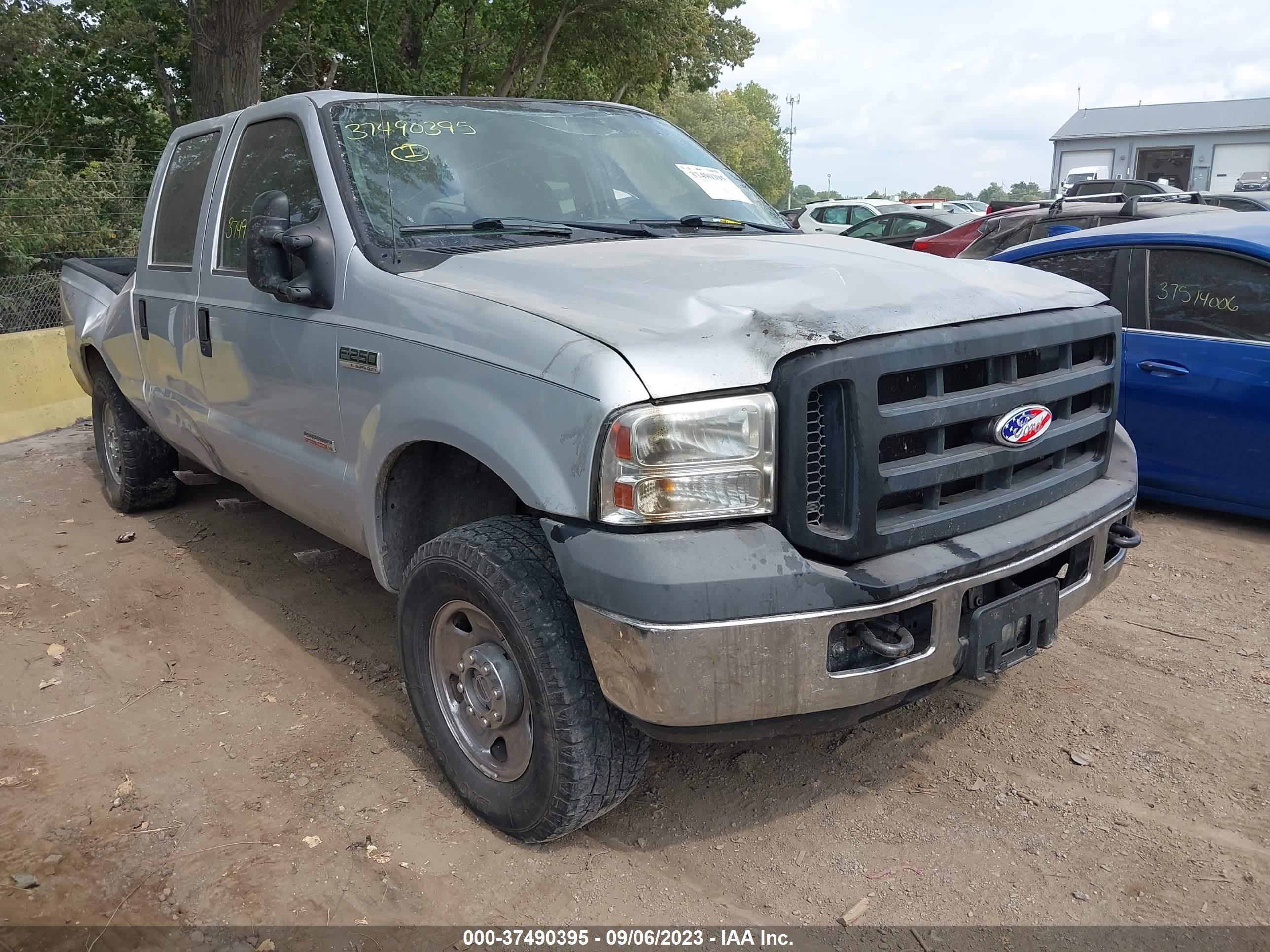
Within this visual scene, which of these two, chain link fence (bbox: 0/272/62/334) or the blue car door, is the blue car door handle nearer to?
the blue car door

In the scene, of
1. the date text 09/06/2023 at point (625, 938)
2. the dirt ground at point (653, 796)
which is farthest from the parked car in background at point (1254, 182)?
the date text 09/06/2023 at point (625, 938)

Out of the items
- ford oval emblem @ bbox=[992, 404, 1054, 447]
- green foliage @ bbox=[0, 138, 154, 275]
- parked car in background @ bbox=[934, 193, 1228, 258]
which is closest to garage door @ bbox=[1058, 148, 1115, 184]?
parked car in background @ bbox=[934, 193, 1228, 258]

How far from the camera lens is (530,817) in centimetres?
276

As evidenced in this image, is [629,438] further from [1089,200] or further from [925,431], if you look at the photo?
[1089,200]

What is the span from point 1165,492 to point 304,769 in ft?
14.1

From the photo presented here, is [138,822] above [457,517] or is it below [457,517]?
below

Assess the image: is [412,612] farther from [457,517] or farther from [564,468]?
[564,468]

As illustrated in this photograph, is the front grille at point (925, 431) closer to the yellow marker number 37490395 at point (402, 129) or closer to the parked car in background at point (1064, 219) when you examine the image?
the yellow marker number 37490395 at point (402, 129)

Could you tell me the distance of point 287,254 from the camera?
3336 mm

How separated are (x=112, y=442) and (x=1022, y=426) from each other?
5103 millimetres

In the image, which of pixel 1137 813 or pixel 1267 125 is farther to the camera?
pixel 1267 125

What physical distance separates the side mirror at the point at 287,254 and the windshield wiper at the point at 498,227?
27 centimetres

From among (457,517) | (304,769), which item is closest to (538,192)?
(457,517)

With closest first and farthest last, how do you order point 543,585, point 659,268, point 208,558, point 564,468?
point 564,468, point 543,585, point 659,268, point 208,558
